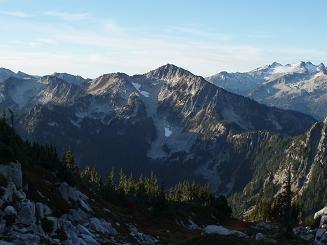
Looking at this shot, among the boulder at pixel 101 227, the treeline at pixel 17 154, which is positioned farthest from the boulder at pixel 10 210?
the boulder at pixel 101 227

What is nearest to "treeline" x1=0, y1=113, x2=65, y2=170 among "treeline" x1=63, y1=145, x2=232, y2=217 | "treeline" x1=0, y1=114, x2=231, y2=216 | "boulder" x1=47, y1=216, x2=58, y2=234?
"treeline" x1=0, y1=114, x2=231, y2=216

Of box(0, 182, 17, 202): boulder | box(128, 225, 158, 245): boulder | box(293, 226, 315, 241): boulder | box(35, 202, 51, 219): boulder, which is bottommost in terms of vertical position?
box(293, 226, 315, 241): boulder

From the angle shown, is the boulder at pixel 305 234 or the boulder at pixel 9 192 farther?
the boulder at pixel 305 234

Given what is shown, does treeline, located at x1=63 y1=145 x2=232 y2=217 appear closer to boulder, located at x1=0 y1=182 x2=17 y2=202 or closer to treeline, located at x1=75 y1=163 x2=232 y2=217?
treeline, located at x1=75 y1=163 x2=232 y2=217

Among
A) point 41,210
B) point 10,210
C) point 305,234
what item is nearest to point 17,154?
point 41,210

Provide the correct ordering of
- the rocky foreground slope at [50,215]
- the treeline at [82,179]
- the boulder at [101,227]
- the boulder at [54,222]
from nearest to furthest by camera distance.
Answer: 1. the rocky foreground slope at [50,215]
2. the boulder at [54,222]
3. the boulder at [101,227]
4. the treeline at [82,179]

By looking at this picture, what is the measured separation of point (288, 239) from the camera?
82375mm

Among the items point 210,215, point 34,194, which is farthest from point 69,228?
point 210,215

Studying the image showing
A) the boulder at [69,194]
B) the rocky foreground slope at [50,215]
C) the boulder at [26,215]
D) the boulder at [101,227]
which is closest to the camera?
the rocky foreground slope at [50,215]

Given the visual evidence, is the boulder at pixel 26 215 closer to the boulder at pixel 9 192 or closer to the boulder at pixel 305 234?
the boulder at pixel 9 192

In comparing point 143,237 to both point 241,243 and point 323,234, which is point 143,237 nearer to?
point 241,243

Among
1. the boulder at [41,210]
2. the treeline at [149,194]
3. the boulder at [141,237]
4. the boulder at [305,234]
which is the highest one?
the boulder at [41,210]

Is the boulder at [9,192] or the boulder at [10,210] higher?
the boulder at [9,192]

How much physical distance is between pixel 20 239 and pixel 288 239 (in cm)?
5095
